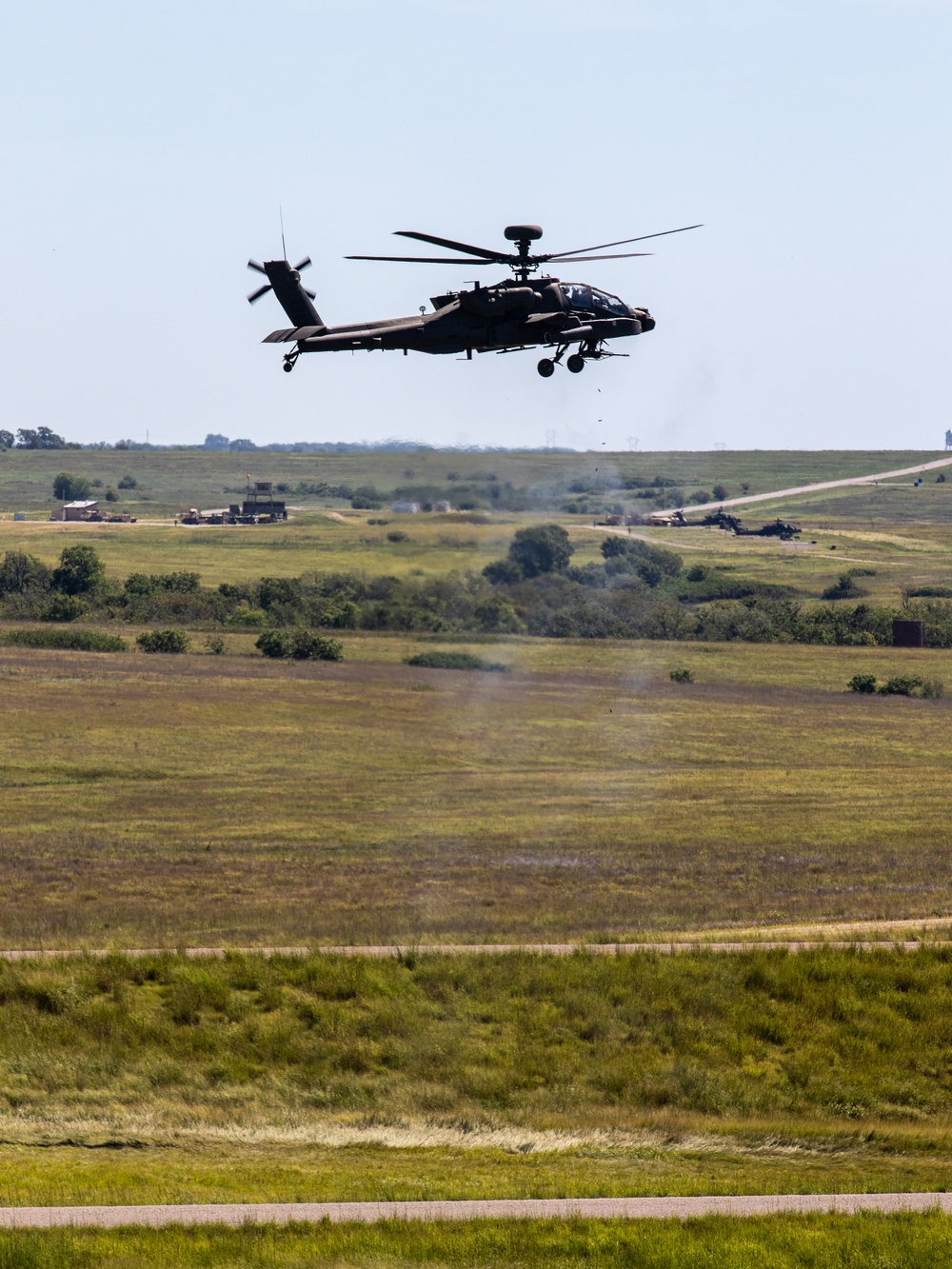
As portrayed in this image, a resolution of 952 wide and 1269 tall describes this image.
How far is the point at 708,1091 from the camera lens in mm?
32750

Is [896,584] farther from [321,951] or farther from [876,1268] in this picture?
[876,1268]

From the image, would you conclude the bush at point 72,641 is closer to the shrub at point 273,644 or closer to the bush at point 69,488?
the shrub at point 273,644

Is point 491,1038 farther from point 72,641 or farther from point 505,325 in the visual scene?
point 72,641

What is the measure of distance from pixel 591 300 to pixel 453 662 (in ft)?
193

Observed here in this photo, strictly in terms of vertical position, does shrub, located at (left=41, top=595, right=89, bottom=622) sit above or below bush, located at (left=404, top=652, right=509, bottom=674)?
above

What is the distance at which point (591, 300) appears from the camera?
1312 inches

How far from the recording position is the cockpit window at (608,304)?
1316 inches

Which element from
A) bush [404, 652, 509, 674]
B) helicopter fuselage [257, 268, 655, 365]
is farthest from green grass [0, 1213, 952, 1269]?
bush [404, 652, 509, 674]

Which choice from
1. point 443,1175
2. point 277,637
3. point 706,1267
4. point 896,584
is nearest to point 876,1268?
point 706,1267

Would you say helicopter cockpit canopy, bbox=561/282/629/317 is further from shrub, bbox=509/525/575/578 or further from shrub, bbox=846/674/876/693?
shrub, bbox=846/674/876/693

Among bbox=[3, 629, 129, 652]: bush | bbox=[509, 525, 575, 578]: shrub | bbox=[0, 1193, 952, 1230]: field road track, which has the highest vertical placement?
bbox=[509, 525, 575, 578]: shrub

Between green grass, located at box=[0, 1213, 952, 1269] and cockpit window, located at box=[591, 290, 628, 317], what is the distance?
19.6 meters

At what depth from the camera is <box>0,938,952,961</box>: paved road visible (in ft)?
120

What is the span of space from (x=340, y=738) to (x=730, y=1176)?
5407cm
